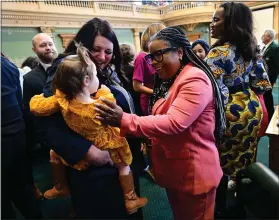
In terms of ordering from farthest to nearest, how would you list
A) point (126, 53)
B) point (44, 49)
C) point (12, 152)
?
1. point (126, 53)
2. point (44, 49)
3. point (12, 152)

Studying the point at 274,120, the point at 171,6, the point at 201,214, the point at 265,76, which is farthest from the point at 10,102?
the point at 171,6

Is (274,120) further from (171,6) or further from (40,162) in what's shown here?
(171,6)

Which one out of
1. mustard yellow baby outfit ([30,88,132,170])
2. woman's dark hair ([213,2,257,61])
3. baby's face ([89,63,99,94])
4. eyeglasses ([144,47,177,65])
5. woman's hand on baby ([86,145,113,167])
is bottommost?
woman's hand on baby ([86,145,113,167])

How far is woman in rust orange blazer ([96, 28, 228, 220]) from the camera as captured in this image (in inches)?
35.8

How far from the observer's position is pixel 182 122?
2.96 feet

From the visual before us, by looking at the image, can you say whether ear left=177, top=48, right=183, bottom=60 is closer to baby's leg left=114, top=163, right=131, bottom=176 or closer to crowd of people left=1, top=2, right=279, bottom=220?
crowd of people left=1, top=2, right=279, bottom=220

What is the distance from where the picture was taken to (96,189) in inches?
43.2

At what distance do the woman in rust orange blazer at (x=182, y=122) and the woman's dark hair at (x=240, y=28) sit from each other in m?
0.52

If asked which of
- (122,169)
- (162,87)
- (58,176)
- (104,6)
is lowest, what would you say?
(58,176)

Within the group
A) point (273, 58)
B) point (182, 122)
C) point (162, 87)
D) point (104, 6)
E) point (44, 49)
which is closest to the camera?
point (182, 122)

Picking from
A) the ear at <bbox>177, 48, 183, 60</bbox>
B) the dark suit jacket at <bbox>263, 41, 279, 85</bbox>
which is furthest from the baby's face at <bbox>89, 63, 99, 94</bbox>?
the dark suit jacket at <bbox>263, 41, 279, 85</bbox>

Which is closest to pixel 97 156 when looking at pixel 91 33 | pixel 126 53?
pixel 91 33

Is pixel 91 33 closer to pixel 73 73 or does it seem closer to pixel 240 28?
pixel 73 73

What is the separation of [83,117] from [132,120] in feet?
0.92
